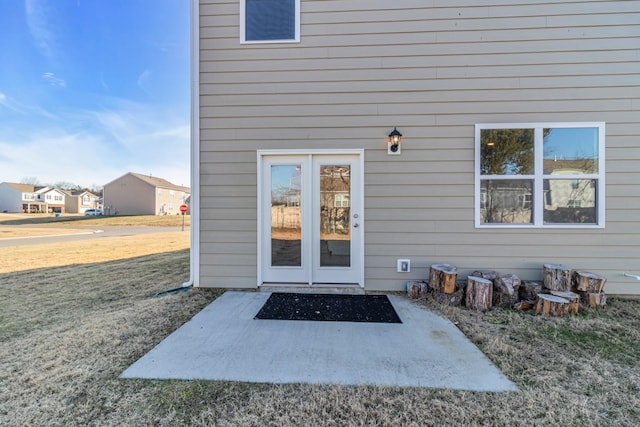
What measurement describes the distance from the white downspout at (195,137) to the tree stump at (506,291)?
409 centimetres

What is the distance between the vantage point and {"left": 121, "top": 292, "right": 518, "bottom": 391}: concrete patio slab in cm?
192

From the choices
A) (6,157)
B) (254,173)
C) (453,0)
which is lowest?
(254,173)

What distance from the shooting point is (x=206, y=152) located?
3900 mm

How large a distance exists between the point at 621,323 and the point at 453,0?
14.7 feet

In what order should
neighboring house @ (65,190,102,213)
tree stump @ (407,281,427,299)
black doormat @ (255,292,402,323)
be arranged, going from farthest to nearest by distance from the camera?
neighboring house @ (65,190,102,213) < tree stump @ (407,281,427,299) < black doormat @ (255,292,402,323)

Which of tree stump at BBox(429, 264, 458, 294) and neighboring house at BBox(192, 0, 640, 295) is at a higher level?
neighboring house at BBox(192, 0, 640, 295)

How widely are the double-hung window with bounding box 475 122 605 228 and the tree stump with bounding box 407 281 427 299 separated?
1.17 meters

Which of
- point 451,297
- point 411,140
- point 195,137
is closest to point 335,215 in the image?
point 411,140

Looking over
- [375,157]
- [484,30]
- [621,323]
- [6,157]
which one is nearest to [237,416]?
[375,157]

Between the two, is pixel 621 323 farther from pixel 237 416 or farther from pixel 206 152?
pixel 206 152

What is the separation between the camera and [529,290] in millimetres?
3371

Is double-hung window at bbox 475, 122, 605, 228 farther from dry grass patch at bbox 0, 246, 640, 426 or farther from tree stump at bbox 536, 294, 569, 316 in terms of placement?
dry grass patch at bbox 0, 246, 640, 426

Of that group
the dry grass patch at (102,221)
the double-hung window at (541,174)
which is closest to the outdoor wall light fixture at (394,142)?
the double-hung window at (541,174)

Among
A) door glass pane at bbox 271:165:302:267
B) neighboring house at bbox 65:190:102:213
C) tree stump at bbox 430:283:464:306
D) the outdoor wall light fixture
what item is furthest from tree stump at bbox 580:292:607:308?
neighboring house at bbox 65:190:102:213
